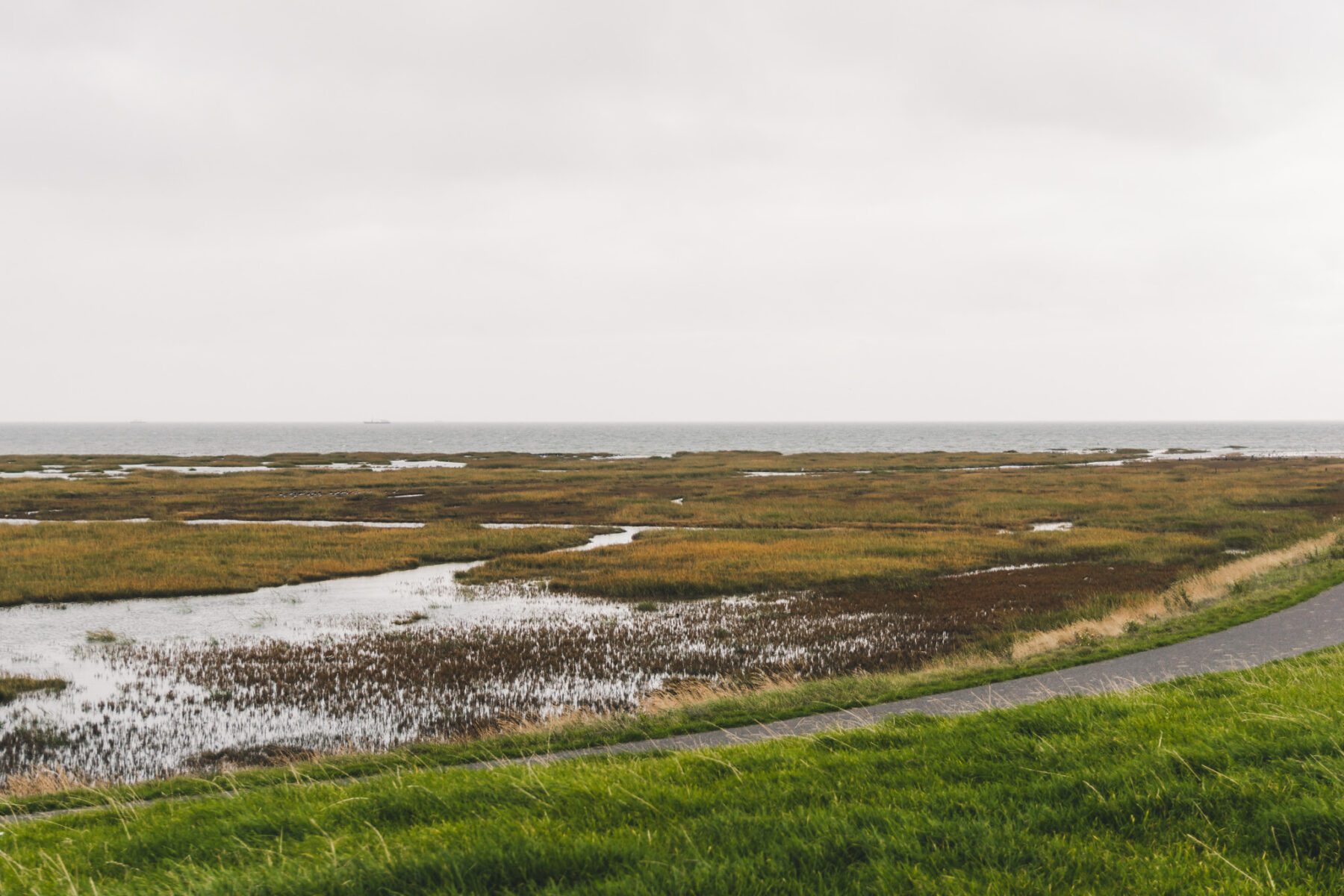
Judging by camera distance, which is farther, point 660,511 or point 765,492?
point 765,492

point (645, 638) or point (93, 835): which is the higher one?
point (93, 835)

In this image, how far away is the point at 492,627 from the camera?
25.5 metres

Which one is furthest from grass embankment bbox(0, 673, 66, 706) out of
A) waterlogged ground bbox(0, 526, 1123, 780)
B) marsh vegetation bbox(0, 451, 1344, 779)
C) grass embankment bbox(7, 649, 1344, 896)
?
grass embankment bbox(7, 649, 1344, 896)

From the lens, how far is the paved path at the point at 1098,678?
11.5 metres

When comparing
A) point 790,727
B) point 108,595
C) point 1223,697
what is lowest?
point 108,595

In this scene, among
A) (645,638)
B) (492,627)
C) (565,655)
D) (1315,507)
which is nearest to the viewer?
(565,655)

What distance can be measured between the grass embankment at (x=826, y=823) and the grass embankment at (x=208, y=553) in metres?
28.2

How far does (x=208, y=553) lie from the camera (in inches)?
1551

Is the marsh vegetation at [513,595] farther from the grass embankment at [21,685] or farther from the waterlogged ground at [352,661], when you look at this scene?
the grass embankment at [21,685]

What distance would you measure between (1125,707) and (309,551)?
39.4m

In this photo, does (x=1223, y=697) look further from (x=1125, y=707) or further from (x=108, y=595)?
(x=108, y=595)

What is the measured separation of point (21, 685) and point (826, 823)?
2134cm

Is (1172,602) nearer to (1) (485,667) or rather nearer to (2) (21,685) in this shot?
(1) (485,667)

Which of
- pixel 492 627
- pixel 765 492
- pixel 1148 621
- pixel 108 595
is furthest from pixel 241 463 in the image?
pixel 1148 621
